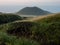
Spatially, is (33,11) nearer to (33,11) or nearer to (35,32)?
(33,11)

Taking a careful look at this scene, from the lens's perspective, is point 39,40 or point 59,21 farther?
point 59,21

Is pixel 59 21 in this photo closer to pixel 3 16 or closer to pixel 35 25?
pixel 35 25

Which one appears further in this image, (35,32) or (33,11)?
(33,11)

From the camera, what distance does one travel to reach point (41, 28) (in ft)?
63.0

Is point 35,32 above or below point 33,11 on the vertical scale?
above

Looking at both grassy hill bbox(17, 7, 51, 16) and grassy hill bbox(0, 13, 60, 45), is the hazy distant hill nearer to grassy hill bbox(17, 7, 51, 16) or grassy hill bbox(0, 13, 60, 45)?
grassy hill bbox(17, 7, 51, 16)

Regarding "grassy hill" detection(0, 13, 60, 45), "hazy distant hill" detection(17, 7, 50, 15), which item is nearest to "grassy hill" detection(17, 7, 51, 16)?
"hazy distant hill" detection(17, 7, 50, 15)

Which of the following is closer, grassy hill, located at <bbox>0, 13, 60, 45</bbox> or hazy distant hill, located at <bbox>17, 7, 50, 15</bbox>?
grassy hill, located at <bbox>0, 13, 60, 45</bbox>

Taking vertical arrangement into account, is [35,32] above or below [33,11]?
above

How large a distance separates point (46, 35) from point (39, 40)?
2.81 ft

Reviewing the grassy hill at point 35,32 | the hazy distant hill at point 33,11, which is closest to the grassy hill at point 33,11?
the hazy distant hill at point 33,11

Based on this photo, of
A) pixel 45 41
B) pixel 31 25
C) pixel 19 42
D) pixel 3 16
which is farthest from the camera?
pixel 3 16

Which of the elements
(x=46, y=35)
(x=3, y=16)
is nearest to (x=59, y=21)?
(x=46, y=35)

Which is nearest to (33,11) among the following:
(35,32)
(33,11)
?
(33,11)
